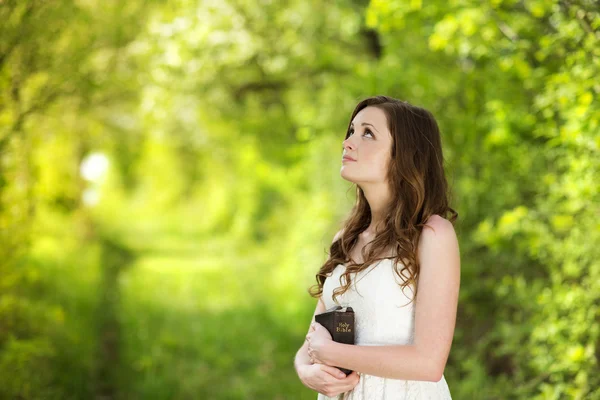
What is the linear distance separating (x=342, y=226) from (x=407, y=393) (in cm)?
78

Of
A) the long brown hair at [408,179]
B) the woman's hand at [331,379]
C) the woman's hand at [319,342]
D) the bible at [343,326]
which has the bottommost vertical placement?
the woman's hand at [331,379]

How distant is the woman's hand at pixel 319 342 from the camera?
7.40 ft

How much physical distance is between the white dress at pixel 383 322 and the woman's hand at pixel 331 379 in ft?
0.21

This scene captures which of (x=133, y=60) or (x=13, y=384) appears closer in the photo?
(x=13, y=384)

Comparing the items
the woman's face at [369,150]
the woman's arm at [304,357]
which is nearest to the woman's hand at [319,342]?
the woman's arm at [304,357]

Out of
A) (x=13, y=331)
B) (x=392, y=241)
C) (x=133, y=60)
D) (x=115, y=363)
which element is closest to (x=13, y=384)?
(x=13, y=331)

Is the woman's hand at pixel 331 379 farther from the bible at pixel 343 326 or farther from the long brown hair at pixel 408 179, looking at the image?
the long brown hair at pixel 408 179

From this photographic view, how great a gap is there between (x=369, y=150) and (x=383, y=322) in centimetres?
63

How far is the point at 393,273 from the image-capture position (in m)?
2.29

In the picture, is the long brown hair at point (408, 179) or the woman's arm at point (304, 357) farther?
the woman's arm at point (304, 357)

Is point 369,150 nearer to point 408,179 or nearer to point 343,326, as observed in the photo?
point 408,179

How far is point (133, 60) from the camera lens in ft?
30.8

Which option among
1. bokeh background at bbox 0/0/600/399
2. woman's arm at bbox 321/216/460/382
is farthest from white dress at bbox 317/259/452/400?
bokeh background at bbox 0/0/600/399

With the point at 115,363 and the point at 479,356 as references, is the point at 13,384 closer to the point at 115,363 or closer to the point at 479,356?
the point at 115,363
